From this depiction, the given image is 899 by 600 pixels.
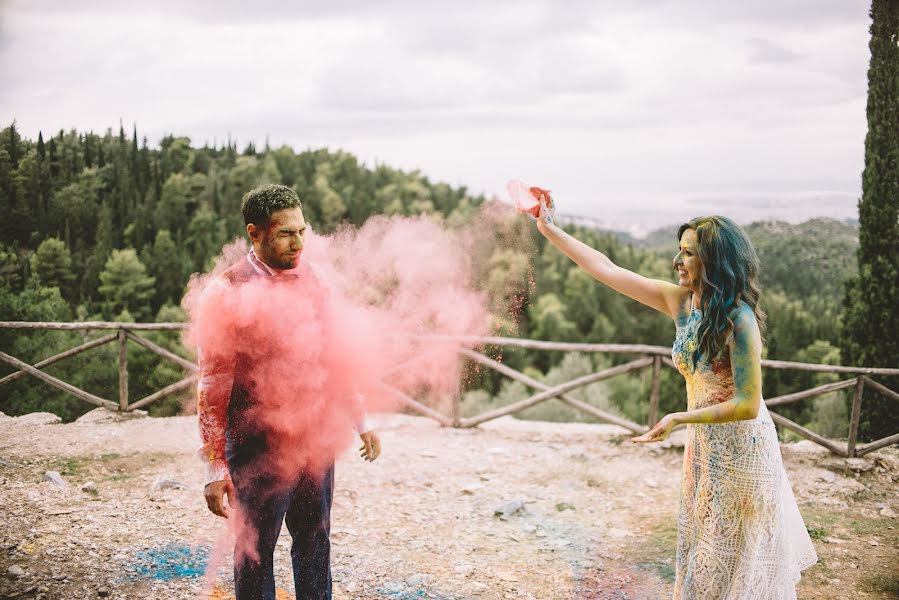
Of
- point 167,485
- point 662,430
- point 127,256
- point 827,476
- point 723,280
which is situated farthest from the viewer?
point 127,256

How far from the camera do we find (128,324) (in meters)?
6.88

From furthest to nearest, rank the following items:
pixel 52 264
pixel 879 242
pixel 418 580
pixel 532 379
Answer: pixel 879 242 → pixel 532 379 → pixel 52 264 → pixel 418 580

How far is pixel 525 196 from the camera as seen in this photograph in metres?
3.26

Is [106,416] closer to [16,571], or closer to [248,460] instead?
[16,571]

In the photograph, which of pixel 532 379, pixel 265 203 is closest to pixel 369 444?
pixel 265 203

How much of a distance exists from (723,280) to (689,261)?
188 mm

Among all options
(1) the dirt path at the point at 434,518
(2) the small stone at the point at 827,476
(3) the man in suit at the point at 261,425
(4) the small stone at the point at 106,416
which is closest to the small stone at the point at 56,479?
(1) the dirt path at the point at 434,518

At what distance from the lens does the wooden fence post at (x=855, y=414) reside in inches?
248

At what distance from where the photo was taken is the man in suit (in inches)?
94.8

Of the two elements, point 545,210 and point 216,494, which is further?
point 545,210

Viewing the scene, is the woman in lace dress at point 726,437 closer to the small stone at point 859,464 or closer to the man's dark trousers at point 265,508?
the man's dark trousers at point 265,508

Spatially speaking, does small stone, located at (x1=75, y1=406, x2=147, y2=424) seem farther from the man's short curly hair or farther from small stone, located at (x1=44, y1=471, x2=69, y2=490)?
the man's short curly hair

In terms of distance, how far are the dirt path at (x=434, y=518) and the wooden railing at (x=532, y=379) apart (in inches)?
12.7

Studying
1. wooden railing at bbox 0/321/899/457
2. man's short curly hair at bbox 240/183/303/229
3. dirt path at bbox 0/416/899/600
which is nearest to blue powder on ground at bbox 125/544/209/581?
dirt path at bbox 0/416/899/600
